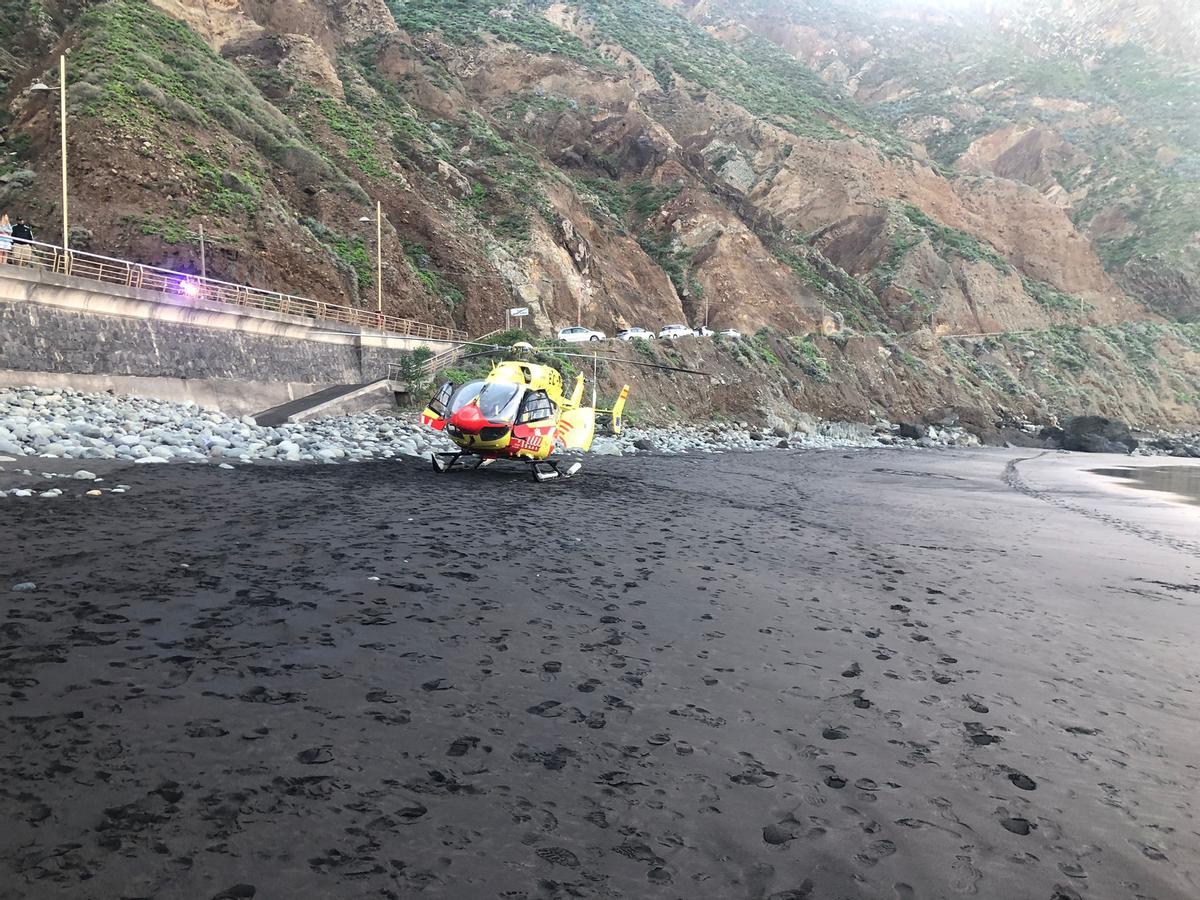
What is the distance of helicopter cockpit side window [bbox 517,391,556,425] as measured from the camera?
52.6 ft

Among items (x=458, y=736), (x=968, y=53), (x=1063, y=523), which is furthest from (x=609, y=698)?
(x=968, y=53)

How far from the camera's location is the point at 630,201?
68.0 m

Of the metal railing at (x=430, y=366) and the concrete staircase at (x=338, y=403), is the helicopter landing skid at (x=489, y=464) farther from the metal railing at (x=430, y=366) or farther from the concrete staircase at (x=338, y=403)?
the metal railing at (x=430, y=366)

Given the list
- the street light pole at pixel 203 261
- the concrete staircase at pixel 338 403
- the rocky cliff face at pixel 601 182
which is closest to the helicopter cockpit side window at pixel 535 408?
the concrete staircase at pixel 338 403

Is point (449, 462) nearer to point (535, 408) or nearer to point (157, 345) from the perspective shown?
point (535, 408)

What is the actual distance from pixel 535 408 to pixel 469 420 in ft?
5.56

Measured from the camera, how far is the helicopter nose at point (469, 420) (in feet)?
50.5

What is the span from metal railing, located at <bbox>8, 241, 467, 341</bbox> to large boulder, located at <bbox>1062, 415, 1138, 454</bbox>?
46545 millimetres

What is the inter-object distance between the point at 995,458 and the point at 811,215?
5112 cm

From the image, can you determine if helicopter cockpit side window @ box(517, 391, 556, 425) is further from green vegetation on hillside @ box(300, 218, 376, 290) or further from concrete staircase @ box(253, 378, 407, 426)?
green vegetation on hillside @ box(300, 218, 376, 290)

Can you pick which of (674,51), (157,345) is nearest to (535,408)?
(157,345)

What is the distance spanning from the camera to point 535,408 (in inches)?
640

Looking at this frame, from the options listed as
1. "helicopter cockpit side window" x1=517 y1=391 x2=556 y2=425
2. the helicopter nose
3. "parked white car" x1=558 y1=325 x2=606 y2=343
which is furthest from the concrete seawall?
"parked white car" x1=558 y1=325 x2=606 y2=343

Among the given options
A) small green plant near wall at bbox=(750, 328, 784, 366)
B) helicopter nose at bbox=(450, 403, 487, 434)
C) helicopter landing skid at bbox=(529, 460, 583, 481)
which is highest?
small green plant near wall at bbox=(750, 328, 784, 366)
